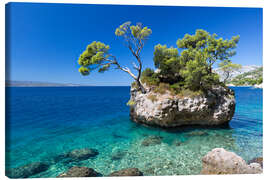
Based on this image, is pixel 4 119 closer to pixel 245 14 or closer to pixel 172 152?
pixel 172 152

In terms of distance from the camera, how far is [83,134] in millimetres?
8305

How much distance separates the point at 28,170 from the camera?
4.66 m

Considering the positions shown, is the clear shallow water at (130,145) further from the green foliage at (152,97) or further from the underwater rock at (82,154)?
the green foliage at (152,97)

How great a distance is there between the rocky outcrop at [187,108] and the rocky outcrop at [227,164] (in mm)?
4015

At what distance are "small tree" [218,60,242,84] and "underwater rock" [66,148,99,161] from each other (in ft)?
31.4

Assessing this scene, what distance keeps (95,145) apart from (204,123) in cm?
758

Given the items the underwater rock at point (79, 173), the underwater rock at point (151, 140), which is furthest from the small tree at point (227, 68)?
the underwater rock at point (79, 173)

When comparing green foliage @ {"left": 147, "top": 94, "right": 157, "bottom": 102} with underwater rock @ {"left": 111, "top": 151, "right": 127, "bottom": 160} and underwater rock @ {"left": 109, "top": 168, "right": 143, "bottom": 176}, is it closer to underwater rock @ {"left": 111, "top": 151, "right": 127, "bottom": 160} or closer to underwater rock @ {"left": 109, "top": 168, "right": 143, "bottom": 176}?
underwater rock @ {"left": 111, "top": 151, "right": 127, "bottom": 160}

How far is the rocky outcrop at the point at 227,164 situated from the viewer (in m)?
3.74

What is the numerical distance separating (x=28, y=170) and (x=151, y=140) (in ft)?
18.5

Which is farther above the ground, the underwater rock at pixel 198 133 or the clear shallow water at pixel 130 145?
the underwater rock at pixel 198 133

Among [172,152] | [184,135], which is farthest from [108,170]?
[184,135]

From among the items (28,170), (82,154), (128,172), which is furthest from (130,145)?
(28,170)

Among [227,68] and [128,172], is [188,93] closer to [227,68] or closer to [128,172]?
[227,68]
